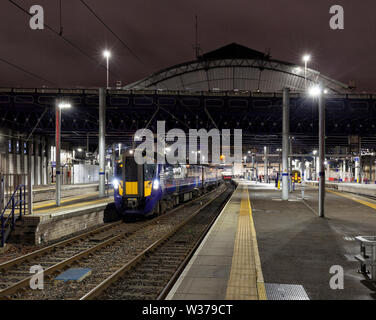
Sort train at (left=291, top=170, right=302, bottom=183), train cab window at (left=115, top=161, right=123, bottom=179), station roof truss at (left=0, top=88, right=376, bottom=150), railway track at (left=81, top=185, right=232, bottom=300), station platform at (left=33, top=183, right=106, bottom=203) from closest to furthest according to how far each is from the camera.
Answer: railway track at (left=81, top=185, right=232, bottom=300) → train cab window at (left=115, top=161, right=123, bottom=179) → station platform at (left=33, top=183, right=106, bottom=203) → train at (left=291, top=170, right=302, bottom=183) → station roof truss at (left=0, top=88, right=376, bottom=150)

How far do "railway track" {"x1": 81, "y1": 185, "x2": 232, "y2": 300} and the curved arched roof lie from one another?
6448 cm

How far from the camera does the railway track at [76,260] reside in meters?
7.15

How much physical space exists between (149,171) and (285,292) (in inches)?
429

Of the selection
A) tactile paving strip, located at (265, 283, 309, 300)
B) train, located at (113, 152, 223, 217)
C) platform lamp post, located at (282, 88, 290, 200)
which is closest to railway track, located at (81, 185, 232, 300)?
tactile paving strip, located at (265, 283, 309, 300)

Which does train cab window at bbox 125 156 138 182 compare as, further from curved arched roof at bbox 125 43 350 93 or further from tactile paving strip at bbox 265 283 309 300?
curved arched roof at bbox 125 43 350 93

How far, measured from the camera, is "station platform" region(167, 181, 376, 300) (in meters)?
6.07

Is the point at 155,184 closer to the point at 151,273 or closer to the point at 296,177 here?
the point at 151,273

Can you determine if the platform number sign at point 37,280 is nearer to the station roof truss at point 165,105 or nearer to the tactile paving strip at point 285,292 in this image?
the tactile paving strip at point 285,292

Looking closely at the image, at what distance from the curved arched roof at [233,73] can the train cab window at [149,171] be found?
59794 mm

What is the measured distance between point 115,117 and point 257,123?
1626 centimetres

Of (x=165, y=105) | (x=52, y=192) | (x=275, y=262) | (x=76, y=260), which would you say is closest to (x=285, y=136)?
(x=165, y=105)

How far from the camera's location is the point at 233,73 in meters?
74.9

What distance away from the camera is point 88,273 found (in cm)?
817
